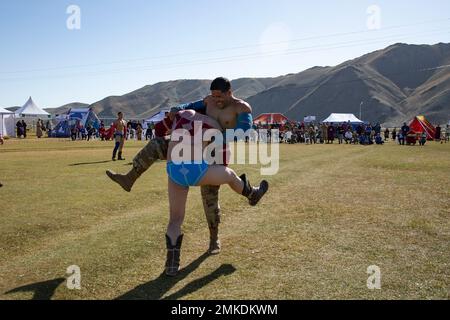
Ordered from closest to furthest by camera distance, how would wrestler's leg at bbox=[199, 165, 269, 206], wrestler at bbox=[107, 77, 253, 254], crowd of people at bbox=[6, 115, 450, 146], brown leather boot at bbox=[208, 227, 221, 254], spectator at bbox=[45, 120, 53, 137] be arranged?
wrestler's leg at bbox=[199, 165, 269, 206], wrestler at bbox=[107, 77, 253, 254], brown leather boot at bbox=[208, 227, 221, 254], crowd of people at bbox=[6, 115, 450, 146], spectator at bbox=[45, 120, 53, 137]

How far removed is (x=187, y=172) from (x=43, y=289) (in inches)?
70.8

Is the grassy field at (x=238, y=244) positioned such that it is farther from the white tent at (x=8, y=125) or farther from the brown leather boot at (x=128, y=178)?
the white tent at (x=8, y=125)

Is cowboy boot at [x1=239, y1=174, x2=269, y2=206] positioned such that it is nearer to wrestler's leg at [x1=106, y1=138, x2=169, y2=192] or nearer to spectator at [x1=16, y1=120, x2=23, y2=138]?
wrestler's leg at [x1=106, y1=138, x2=169, y2=192]

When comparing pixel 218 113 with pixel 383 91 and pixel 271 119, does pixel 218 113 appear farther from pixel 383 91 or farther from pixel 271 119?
pixel 383 91

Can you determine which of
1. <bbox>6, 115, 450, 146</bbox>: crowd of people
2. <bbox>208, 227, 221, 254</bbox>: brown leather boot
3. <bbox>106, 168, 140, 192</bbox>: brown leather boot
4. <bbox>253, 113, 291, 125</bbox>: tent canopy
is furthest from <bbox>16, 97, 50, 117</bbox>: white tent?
<bbox>208, 227, 221, 254</bbox>: brown leather boot

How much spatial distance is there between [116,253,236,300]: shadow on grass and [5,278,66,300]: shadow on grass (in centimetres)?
69

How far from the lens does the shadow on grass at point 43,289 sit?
3.85m

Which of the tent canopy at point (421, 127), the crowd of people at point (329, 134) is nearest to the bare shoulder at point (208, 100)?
the crowd of people at point (329, 134)

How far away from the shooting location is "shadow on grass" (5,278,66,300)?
3.85 metres

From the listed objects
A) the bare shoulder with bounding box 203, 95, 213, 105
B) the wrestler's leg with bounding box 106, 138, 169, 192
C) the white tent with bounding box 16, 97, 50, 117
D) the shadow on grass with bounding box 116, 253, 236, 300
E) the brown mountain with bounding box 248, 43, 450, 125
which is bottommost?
the shadow on grass with bounding box 116, 253, 236, 300

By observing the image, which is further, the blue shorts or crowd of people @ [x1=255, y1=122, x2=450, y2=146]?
crowd of people @ [x1=255, y1=122, x2=450, y2=146]

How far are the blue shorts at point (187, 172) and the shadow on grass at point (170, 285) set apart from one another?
973mm

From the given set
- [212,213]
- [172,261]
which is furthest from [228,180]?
[172,261]
